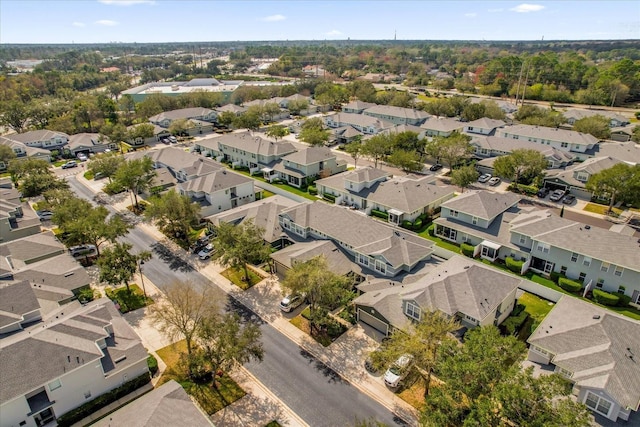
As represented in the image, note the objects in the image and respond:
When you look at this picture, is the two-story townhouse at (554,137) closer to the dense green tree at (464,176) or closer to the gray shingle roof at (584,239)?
the dense green tree at (464,176)

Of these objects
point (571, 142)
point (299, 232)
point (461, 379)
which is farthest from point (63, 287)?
point (571, 142)

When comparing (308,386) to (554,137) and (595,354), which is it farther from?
(554,137)

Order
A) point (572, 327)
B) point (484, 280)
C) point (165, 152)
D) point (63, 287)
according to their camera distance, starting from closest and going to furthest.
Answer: point (572, 327) → point (484, 280) → point (63, 287) → point (165, 152)

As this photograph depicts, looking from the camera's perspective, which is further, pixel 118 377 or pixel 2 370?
pixel 118 377

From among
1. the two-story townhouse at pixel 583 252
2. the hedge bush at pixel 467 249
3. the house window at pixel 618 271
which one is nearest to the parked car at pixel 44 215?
the hedge bush at pixel 467 249

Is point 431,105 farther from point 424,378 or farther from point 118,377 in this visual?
point 118,377

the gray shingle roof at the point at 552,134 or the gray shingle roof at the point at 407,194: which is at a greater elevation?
the gray shingle roof at the point at 552,134

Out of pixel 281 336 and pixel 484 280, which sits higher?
pixel 484 280
